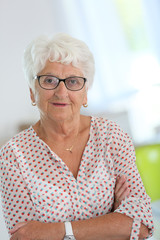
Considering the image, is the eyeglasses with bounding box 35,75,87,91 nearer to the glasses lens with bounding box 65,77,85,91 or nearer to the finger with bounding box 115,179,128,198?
the glasses lens with bounding box 65,77,85,91

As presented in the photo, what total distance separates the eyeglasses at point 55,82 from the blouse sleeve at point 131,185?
310 millimetres

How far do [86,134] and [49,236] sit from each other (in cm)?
55

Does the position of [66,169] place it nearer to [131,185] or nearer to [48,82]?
[131,185]

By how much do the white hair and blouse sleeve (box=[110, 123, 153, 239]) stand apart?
0.37m

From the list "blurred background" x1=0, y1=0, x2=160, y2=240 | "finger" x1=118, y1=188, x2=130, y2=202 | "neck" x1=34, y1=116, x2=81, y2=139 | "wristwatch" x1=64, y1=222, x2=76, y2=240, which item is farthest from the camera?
"blurred background" x1=0, y1=0, x2=160, y2=240

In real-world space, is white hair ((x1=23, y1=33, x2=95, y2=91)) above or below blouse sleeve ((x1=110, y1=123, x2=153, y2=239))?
above

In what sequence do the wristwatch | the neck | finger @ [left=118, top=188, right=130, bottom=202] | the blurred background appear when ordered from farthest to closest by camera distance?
the blurred background
the neck
finger @ [left=118, top=188, right=130, bottom=202]
the wristwatch

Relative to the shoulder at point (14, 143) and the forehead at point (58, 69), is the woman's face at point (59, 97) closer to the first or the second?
the forehead at point (58, 69)

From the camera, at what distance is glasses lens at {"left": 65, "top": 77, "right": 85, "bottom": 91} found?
1.61 metres

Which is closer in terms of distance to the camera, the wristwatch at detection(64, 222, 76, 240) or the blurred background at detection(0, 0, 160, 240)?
the wristwatch at detection(64, 222, 76, 240)

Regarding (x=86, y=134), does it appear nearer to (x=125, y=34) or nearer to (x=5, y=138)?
(x=5, y=138)

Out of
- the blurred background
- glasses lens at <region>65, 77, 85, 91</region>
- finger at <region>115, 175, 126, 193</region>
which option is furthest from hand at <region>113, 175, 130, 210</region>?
the blurred background

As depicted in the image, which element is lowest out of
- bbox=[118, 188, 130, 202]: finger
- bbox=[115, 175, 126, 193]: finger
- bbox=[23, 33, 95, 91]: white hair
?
bbox=[118, 188, 130, 202]: finger

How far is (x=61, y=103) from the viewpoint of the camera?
5.22ft
